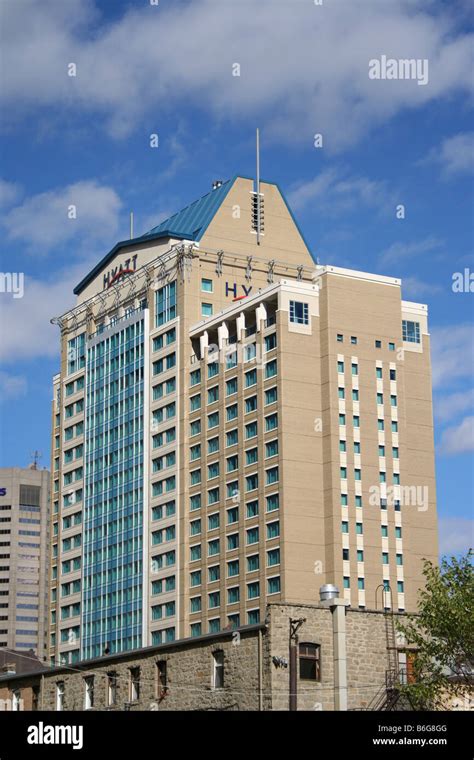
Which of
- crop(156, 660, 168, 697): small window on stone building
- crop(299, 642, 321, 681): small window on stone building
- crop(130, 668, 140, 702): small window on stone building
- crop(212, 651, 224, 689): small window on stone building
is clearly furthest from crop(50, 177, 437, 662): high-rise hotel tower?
crop(299, 642, 321, 681): small window on stone building

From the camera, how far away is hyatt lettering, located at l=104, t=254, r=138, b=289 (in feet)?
420

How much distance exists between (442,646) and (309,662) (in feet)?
21.9

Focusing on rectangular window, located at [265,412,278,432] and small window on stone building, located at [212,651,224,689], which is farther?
rectangular window, located at [265,412,278,432]

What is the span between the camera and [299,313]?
109 m

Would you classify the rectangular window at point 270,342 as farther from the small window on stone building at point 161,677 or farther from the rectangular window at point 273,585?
the small window on stone building at point 161,677

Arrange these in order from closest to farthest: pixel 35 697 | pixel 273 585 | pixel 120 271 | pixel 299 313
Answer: pixel 35 697 → pixel 273 585 → pixel 299 313 → pixel 120 271

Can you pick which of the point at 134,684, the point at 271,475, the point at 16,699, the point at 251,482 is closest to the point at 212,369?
the point at 251,482

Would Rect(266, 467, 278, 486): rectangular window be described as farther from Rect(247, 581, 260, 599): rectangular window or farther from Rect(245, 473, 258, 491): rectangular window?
Rect(247, 581, 260, 599): rectangular window

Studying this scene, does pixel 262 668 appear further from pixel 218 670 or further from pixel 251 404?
pixel 251 404

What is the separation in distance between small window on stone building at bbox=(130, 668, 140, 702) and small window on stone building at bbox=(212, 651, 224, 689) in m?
6.50
